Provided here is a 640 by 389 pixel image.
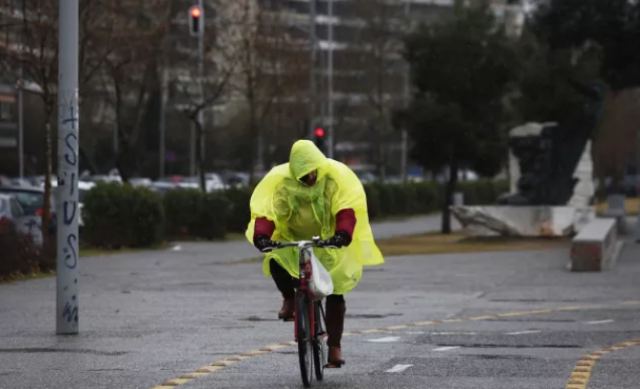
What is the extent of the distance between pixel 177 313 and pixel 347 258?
23.1 ft

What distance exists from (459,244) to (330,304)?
29.5m

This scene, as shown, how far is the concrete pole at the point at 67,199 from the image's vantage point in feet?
50.9

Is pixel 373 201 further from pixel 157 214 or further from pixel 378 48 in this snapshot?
pixel 157 214

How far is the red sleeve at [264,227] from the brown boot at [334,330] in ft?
2.45

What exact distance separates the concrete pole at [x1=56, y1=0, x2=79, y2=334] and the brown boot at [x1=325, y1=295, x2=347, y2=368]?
169 inches

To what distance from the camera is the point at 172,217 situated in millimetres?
44562

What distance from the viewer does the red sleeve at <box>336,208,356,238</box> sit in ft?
37.3

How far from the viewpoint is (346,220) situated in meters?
11.4

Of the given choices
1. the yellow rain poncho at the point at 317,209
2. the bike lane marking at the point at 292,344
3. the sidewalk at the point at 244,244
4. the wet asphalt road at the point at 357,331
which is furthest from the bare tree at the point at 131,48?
the yellow rain poncho at the point at 317,209

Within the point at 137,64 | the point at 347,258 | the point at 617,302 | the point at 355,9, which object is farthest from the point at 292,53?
the point at 347,258

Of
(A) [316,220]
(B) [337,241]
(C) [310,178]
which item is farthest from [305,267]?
(C) [310,178]

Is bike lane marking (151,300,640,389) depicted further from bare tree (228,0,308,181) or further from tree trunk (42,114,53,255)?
bare tree (228,0,308,181)

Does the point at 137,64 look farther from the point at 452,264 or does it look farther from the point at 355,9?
the point at 355,9

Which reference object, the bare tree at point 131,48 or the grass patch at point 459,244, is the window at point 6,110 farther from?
the grass patch at point 459,244
